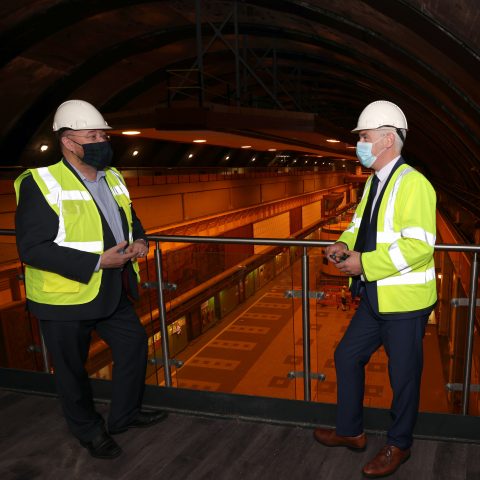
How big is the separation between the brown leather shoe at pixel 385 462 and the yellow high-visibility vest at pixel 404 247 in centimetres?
76

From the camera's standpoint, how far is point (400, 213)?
2.21 meters

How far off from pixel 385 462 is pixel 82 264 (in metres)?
1.86

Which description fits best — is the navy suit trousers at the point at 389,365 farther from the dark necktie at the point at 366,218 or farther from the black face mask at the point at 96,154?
the black face mask at the point at 96,154

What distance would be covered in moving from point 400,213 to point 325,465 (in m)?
1.40

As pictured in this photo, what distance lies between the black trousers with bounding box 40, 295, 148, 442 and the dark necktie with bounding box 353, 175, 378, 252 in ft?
4.55

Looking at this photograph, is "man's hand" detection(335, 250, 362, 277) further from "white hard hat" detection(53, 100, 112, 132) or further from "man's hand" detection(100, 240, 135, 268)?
"white hard hat" detection(53, 100, 112, 132)

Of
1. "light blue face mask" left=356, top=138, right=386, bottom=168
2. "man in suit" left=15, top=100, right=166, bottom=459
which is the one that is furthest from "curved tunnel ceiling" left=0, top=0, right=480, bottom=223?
"man in suit" left=15, top=100, right=166, bottom=459

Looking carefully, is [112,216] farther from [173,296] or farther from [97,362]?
[97,362]

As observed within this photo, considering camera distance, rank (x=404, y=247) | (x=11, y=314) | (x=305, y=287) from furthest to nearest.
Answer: (x=11, y=314), (x=305, y=287), (x=404, y=247)

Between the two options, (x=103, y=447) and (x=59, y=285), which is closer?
(x=59, y=285)

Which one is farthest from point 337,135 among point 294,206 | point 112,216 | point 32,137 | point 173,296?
point 294,206

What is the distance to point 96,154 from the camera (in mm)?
2547

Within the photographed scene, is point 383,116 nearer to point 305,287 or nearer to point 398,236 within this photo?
point 398,236

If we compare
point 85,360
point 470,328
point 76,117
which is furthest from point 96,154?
point 470,328
